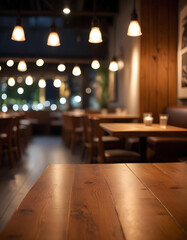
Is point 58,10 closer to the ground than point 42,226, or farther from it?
farther from it

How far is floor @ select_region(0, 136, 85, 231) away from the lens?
304cm

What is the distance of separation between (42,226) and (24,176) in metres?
3.80

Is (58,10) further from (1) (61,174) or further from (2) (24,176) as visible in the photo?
(1) (61,174)

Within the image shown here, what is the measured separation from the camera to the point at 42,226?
2.65ft

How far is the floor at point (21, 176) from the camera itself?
3.04m

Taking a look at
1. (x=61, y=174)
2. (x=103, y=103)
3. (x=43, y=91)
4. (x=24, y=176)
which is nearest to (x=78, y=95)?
(x=43, y=91)

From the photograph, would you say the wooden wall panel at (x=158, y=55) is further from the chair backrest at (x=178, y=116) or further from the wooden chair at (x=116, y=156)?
the wooden chair at (x=116, y=156)

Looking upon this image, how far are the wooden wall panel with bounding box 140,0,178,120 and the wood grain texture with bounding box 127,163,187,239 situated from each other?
389 centimetres

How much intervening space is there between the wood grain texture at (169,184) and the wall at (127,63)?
13.9ft

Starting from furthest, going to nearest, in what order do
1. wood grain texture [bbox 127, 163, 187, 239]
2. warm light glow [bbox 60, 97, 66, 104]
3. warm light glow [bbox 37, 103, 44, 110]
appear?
warm light glow [bbox 60, 97, 66, 104]
warm light glow [bbox 37, 103, 44, 110]
wood grain texture [bbox 127, 163, 187, 239]

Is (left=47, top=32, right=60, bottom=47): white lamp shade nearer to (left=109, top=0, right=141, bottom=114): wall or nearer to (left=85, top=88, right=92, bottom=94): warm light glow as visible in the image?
(left=109, top=0, right=141, bottom=114): wall

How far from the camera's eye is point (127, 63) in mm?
6598

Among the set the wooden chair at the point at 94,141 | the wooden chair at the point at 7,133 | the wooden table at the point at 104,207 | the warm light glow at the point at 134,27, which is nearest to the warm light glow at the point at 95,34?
the warm light glow at the point at 134,27

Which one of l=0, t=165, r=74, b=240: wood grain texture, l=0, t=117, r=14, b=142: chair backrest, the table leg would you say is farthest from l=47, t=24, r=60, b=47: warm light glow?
l=0, t=165, r=74, b=240: wood grain texture
